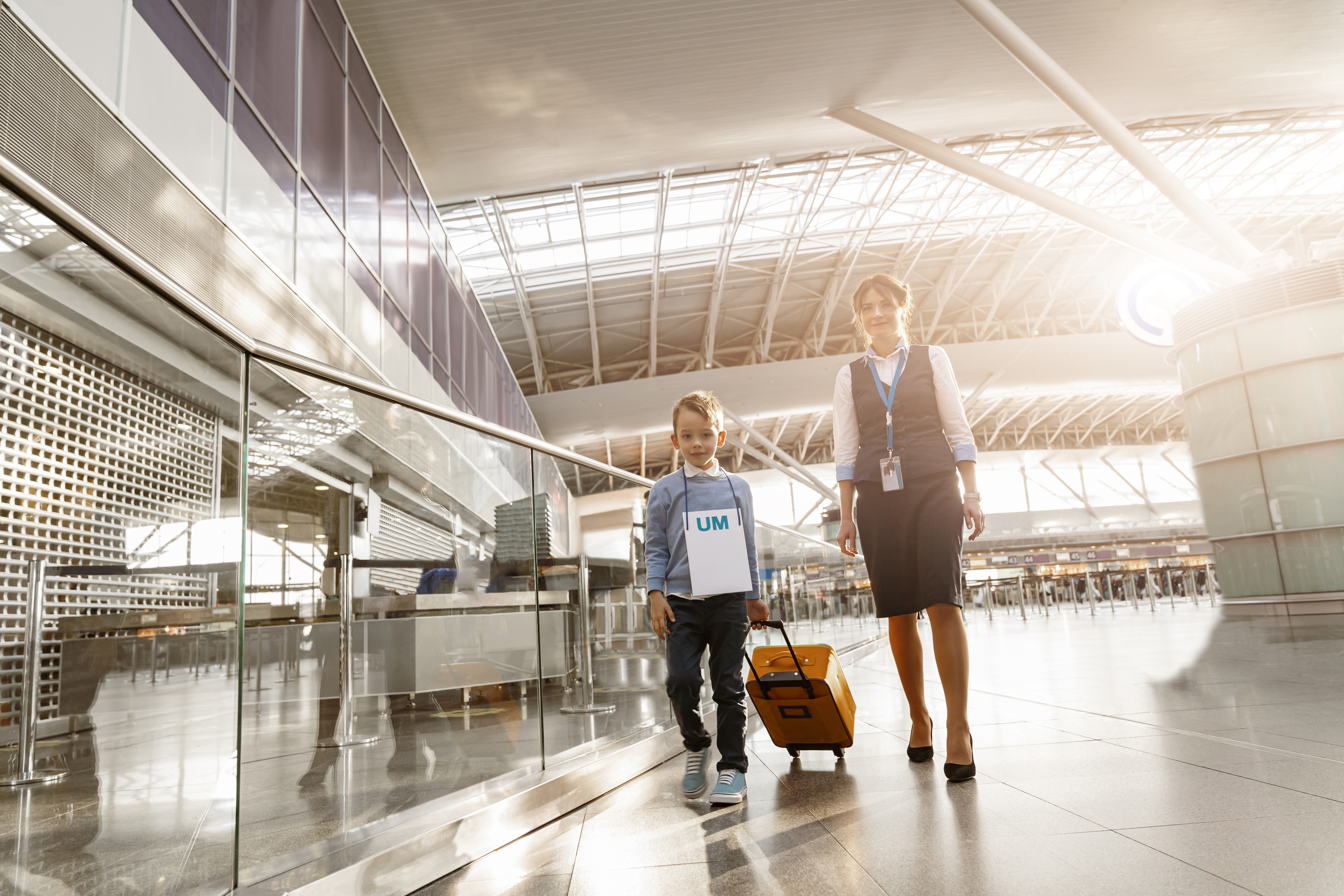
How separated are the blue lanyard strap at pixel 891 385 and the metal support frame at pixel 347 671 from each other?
1.93 meters

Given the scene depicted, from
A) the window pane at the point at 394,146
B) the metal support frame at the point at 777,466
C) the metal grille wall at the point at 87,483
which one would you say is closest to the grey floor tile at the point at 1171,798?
the metal grille wall at the point at 87,483

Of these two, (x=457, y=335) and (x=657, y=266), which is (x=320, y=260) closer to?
(x=457, y=335)

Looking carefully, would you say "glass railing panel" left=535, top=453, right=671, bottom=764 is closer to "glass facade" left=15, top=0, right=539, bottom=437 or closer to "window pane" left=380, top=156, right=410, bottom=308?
"glass facade" left=15, top=0, right=539, bottom=437

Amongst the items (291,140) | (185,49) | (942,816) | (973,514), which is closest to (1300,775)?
(942,816)

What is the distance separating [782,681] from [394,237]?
1035 cm

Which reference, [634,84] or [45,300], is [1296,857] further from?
[634,84]

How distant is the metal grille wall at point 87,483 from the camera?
158cm

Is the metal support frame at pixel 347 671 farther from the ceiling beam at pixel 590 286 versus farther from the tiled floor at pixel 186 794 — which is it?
the ceiling beam at pixel 590 286

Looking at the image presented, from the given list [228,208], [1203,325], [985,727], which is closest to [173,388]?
[985,727]

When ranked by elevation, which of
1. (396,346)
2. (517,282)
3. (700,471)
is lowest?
(700,471)

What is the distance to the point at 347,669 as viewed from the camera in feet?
9.12

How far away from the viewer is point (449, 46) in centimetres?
1091

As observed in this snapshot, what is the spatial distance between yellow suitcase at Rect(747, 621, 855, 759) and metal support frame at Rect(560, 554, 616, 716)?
0.64 meters

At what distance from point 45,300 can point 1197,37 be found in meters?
15.0
